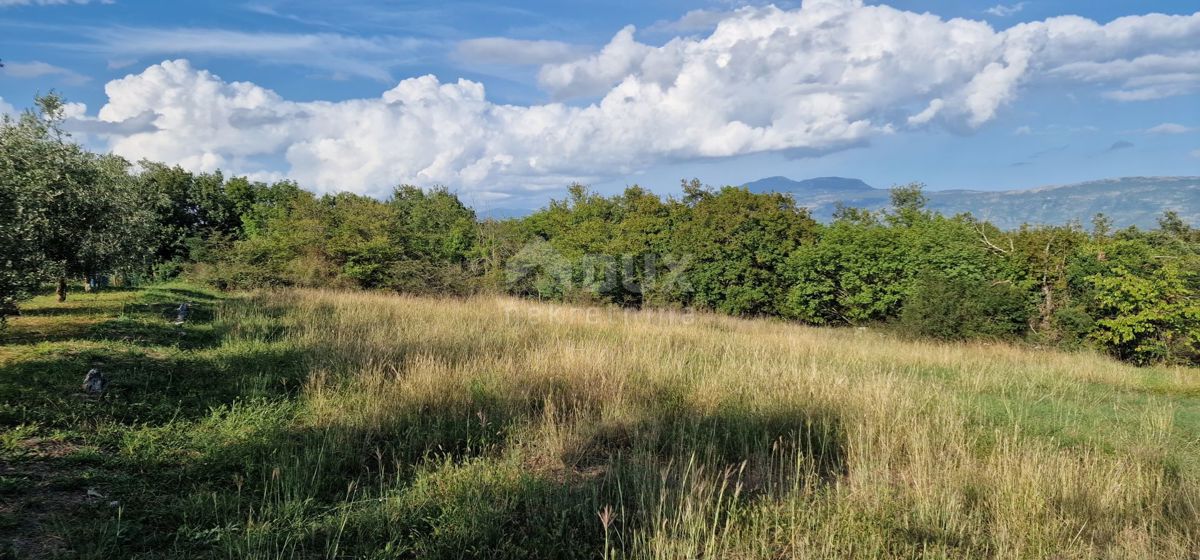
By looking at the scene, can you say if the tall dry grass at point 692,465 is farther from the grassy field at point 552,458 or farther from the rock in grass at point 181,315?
the rock in grass at point 181,315

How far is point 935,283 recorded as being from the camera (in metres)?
16.8

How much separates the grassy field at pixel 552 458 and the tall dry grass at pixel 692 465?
0.02 m

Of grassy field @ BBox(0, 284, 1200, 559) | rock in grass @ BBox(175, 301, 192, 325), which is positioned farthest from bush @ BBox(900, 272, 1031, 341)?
rock in grass @ BBox(175, 301, 192, 325)

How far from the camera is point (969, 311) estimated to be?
1577 cm

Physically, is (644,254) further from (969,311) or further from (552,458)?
(552,458)

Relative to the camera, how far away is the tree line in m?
9.77

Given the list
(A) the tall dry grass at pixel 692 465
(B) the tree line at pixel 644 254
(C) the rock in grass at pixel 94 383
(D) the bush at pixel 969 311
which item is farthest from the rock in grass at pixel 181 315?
(D) the bush at pixel 969 311

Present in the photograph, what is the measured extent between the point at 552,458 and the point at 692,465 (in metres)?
1.22

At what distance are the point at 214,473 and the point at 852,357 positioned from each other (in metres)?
9.17

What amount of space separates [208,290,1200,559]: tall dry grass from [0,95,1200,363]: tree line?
5.68 m

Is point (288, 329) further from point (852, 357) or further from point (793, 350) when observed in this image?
point (852, 357)

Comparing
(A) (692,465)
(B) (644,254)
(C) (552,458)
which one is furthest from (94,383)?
(B) (644,254)

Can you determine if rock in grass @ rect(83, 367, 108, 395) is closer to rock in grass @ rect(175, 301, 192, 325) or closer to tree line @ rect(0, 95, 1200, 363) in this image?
tree line @ rect(0, 95, 1200, 363)

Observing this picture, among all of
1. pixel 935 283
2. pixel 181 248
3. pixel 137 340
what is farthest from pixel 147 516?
pixel 181 248
